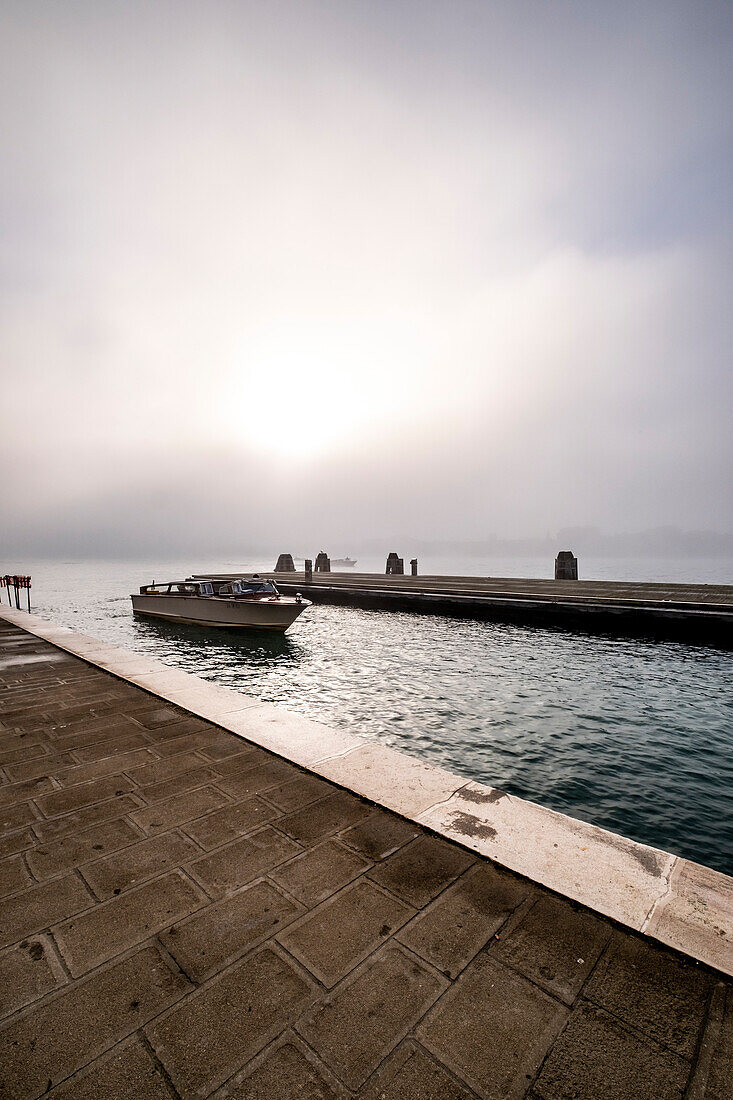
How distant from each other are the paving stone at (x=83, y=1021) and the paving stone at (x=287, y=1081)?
0.55 m

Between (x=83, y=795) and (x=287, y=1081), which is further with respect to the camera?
(x=83, y=795)

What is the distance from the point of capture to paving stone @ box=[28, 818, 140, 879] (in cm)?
321

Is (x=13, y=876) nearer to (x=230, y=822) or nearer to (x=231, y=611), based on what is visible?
(x=230, y=822)

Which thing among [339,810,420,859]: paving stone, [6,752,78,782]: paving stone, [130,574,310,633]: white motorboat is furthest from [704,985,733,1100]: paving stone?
[130,574,310,633]: white motorboat

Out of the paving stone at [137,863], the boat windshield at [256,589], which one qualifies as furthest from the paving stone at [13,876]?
the boat windshield at [256,589]

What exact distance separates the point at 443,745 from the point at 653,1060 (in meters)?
6.48

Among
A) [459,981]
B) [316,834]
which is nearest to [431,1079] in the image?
[459,981]

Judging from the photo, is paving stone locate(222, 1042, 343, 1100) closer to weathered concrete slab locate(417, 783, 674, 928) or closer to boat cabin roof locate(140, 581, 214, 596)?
weathered concrete slab locate(417, 783, 674, 928)

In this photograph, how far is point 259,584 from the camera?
68.6 ft

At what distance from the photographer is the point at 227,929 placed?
2.62 m

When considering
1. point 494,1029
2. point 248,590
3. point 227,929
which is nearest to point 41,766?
point 227,929

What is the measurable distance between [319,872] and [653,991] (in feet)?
6.07

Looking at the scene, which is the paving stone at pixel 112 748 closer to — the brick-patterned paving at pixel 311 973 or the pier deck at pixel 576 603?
the brick-patterned paving at pixel 311 973

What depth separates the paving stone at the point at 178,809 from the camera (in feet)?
12.1
